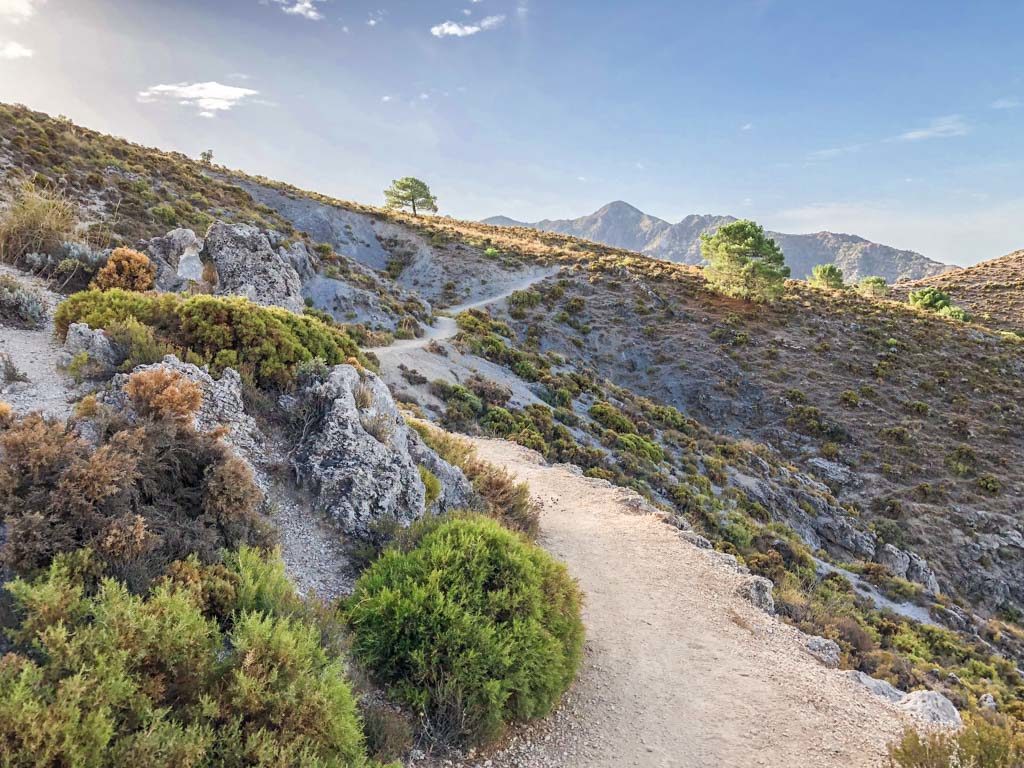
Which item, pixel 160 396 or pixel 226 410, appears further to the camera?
pixel 226 410

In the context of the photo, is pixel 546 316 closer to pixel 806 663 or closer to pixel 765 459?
pixel 765 459

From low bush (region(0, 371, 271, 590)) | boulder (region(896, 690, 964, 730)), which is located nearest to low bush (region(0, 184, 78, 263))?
low bush (region(0, 371, 271, 590))

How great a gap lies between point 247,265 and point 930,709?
22.5 m

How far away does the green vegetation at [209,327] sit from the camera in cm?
740

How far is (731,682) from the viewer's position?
661 cm

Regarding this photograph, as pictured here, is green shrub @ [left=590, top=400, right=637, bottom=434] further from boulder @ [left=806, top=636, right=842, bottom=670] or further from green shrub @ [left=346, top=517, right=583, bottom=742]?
green shrub @ [left=346, top=517, right=583, bottom=742]

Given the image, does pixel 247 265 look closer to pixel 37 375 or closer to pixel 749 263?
pixel 37 375

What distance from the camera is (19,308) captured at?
805 cm

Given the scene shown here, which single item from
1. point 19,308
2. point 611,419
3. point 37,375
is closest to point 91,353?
point 37,375

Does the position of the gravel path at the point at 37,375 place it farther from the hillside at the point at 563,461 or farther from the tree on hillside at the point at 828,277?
the tree on hillside at the point at 828,277

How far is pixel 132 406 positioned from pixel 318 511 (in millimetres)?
2338

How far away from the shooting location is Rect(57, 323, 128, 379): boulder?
626 cm

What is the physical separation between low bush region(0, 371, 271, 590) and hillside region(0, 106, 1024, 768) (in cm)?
3

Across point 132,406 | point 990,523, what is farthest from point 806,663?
point 990,523
